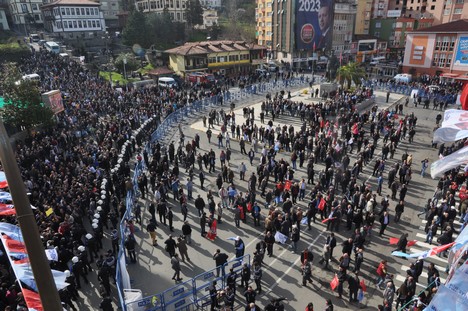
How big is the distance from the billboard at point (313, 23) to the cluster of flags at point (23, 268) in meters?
56.4

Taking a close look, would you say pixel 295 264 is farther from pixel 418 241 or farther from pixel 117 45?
pixel 117 45

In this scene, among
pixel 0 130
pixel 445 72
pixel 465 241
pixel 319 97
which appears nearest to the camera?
pixel 0 130

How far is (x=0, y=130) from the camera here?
314 centimetres

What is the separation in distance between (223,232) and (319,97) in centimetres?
2795

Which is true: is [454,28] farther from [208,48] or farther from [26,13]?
[26,13]

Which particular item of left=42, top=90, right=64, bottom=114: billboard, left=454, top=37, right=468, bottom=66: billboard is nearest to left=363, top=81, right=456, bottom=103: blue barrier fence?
left=454, top=37, right=468, bottom=66: billboard

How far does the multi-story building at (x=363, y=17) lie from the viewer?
74188 millimetres

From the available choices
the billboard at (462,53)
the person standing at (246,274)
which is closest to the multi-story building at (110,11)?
the billboard at (462,53)

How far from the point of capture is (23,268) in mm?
8664

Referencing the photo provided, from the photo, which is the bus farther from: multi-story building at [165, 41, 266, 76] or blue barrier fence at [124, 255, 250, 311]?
blue barrier fence at [124, 255, 250, 311]

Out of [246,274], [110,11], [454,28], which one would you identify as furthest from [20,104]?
[110,11]

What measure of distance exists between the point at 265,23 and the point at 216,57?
19.4 meters

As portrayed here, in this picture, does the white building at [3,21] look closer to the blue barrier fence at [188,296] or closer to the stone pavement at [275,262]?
the stone pavement at [275,262]

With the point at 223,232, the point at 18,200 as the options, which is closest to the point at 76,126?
the point at 223,232
